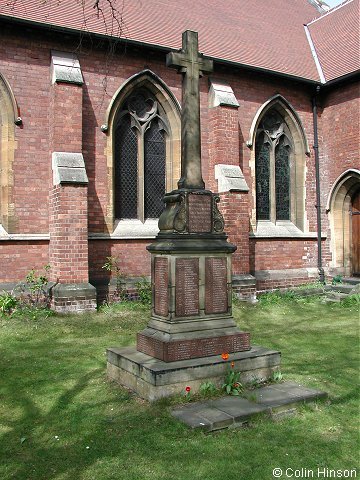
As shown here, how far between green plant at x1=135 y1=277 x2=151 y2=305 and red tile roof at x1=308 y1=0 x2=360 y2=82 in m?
8.83

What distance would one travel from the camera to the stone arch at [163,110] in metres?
12.1

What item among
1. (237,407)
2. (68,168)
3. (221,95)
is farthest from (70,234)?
(237,407)

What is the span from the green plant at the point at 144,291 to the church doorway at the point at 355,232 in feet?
23.6

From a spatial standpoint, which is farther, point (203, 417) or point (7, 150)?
point (7, 150)

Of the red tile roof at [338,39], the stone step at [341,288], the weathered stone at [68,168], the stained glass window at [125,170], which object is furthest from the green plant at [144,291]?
the red tile roof at [338,39]

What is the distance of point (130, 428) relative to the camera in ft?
15.4

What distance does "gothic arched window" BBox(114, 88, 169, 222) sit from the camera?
41.4 feet

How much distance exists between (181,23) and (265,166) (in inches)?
193

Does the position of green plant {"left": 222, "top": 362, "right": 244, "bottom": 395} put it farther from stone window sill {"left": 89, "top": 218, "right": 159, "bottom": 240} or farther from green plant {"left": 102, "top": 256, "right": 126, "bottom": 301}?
stone window sill {"left": 89, "top": 218, "right": 159, "bottom": 240}

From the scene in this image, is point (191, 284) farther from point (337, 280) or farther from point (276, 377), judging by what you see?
point (337, 280)

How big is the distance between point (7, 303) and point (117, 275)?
9.12 ft

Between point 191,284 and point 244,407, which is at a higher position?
point 191,284

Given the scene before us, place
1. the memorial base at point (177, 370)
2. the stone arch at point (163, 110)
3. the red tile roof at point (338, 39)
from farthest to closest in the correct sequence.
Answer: the red tile roof at point (338, 39) < the stone arch at point (163, 110) < the memorial base at point (177, 370)

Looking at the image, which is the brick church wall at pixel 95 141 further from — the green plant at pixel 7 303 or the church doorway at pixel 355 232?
the church doorway at pixel 355 232
